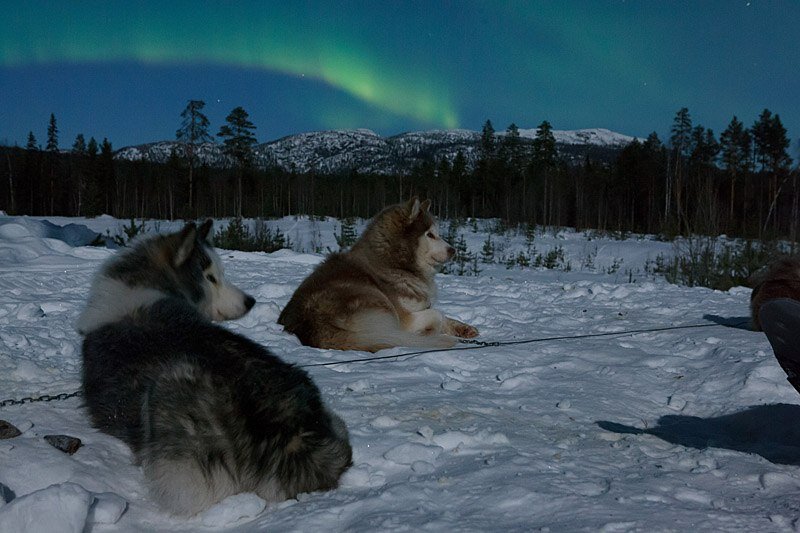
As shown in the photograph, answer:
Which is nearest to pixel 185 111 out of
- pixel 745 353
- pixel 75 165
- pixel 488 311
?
pixel 75 165

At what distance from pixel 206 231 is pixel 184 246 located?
1.45 feet

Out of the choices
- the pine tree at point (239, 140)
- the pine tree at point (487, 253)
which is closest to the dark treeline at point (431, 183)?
the pine tree at point (239, 140)

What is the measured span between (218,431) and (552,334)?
509cm

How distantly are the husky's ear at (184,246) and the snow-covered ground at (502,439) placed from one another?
108 cm

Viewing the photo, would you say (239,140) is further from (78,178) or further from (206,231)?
(206,231)

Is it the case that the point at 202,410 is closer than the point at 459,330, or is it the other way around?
the point at 202,410

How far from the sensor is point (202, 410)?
220cm

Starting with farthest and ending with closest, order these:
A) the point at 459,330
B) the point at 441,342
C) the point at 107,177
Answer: the point at 107,177, the point at 459,330, the point at 441,342

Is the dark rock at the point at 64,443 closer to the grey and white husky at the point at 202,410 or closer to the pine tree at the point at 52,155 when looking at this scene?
the grey and white husky at the point at 202,410

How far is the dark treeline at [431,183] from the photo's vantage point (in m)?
49.7

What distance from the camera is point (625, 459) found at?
268 centimetres

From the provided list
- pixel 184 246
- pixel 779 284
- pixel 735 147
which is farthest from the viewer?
pixel 735 147

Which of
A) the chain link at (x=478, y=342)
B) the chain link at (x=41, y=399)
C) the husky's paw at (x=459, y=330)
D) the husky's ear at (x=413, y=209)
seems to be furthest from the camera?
the husky's ear at (x=413, y=209)

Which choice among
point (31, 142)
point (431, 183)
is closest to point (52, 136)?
point (31, 142)
